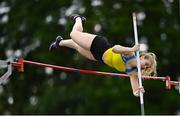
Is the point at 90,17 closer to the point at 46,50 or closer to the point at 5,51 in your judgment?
the point at 46,50

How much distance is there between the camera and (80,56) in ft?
70.6

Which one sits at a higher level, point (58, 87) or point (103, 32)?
point (103, 32)

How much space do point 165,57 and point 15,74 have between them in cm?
436

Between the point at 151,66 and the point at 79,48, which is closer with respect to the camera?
the point at 151,66

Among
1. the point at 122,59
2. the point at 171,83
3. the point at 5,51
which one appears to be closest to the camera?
the point at 122,59

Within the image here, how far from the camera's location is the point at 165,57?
2192cm

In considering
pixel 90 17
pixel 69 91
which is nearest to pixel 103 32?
pixel 90 17

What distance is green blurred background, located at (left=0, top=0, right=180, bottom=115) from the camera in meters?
21.3

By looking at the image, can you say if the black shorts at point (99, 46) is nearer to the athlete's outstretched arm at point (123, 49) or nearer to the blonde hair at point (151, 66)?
the athlete's outstretched arm at point (123, 49)

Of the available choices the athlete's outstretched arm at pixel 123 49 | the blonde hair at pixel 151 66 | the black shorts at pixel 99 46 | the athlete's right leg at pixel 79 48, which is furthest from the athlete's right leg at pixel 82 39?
the blonde hair at pixel 151 66

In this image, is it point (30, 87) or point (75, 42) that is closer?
point (75, 42)

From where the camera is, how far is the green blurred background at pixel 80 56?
21266mm

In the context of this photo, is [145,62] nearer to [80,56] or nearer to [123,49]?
[123,49]

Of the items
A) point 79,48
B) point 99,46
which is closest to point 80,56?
point 79,48
